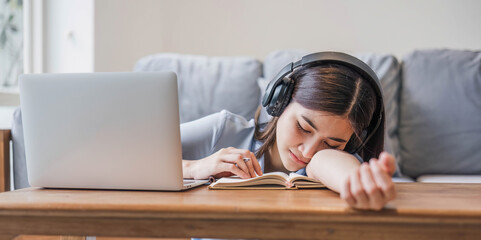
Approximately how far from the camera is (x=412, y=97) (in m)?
1.94

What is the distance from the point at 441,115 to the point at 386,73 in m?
0.28

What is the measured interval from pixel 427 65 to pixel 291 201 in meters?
1.53

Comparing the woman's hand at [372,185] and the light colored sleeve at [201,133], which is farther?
the light colored sleeve at [201,133]

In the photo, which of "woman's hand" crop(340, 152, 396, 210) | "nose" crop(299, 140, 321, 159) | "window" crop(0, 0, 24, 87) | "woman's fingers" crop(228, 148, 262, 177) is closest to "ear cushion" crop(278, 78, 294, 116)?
"nose" crop(299, 140, 321, 159)

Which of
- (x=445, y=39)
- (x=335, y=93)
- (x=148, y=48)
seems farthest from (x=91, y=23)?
(x=445, y=39)

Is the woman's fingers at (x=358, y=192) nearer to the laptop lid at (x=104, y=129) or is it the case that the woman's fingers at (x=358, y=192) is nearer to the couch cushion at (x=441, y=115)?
the laptop lid at (x=104, y=129)

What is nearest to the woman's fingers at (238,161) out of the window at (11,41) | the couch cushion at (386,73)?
the couch cushion at (386,73)

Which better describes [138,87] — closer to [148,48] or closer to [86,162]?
[86,162]

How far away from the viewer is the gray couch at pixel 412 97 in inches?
73.4

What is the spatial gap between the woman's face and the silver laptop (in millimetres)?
351

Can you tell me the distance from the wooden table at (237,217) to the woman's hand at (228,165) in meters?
0.20

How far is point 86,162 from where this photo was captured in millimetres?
761

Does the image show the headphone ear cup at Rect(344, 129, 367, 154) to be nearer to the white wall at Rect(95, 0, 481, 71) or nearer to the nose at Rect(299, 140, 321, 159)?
the nose at Rect(299, 140, 321, 159)

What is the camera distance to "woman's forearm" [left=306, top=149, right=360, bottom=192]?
0.72 m
